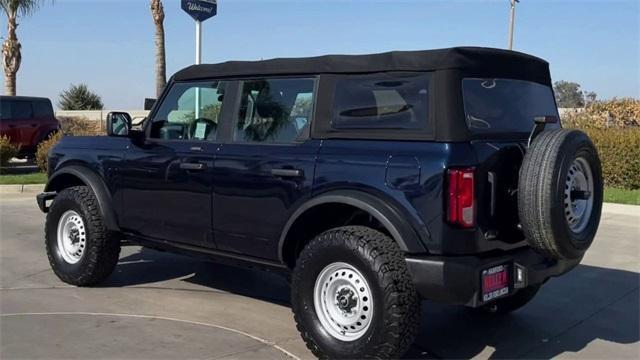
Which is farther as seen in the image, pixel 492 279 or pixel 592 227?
pixel 592 227

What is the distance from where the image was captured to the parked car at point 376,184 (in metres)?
3.76

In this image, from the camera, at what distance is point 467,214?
373 centimetres

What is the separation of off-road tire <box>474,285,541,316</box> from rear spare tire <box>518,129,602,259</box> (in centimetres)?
113

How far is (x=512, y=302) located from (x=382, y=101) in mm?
2116

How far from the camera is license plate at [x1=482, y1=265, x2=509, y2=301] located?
12.3ft

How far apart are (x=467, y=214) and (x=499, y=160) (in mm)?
446

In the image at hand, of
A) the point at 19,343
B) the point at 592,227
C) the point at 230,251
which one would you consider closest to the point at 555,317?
the point at 592,227

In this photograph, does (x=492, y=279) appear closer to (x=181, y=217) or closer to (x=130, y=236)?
(x=181, y=217)

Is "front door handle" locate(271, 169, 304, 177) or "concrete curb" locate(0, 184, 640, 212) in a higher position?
"front door handle" locate(271, 169, 304, 177)

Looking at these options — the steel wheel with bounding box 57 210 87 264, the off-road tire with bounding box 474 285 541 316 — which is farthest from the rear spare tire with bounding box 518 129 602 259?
the steel wheel with bounding box 57 210 87 264

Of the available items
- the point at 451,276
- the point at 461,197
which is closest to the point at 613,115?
the point at 461,197

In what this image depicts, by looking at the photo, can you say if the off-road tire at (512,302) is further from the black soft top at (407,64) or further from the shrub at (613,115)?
the shrub at (613,115)

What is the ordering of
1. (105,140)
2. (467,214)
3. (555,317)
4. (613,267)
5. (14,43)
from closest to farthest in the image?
(467,214)
(555,317)
(105,140)
(613,267)
(14,43)

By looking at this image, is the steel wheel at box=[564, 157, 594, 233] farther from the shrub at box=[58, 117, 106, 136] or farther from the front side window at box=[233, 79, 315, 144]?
the shrub at box=[58, 117, 106, 136]
